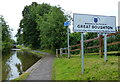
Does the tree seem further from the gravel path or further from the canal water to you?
the gravel path

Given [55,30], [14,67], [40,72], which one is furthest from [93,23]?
[55,30]

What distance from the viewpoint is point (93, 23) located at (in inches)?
241

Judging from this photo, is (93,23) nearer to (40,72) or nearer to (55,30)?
(40,72)

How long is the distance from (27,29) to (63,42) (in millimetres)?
14259

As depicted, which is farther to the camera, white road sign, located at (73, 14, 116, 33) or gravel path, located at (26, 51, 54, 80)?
gravel path, located at (26, 51, 54, 80)

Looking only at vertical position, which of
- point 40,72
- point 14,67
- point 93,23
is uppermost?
point 93,23

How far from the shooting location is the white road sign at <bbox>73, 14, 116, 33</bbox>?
5.93 m

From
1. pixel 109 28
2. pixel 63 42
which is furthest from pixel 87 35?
pixel 109 28

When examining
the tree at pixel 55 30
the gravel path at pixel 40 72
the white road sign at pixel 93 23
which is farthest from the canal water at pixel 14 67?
the white road sign at pixel 93 23

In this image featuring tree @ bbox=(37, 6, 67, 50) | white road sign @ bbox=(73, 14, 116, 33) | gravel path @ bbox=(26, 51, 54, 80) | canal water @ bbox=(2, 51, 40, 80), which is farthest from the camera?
tree @ bbox=(37, 6, 67, 50)

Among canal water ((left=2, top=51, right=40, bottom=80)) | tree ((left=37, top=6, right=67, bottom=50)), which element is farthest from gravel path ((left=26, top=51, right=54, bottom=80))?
tree ((left=37, top=6, right=67, bottom=50))

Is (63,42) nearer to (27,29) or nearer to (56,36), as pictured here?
(56,36)

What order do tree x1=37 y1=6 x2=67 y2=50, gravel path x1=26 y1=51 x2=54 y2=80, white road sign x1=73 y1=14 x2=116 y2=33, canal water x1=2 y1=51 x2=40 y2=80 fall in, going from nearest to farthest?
white road sign x1=73 y1=14 x2=116 y2=33, gravel path x1=26 y1=51 x2=54 y2=80, canal water x1=2 y1=51 x2=40 y2=80, tree x1=37 y1=6 x2=67 y2=50

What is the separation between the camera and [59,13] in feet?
66.4
